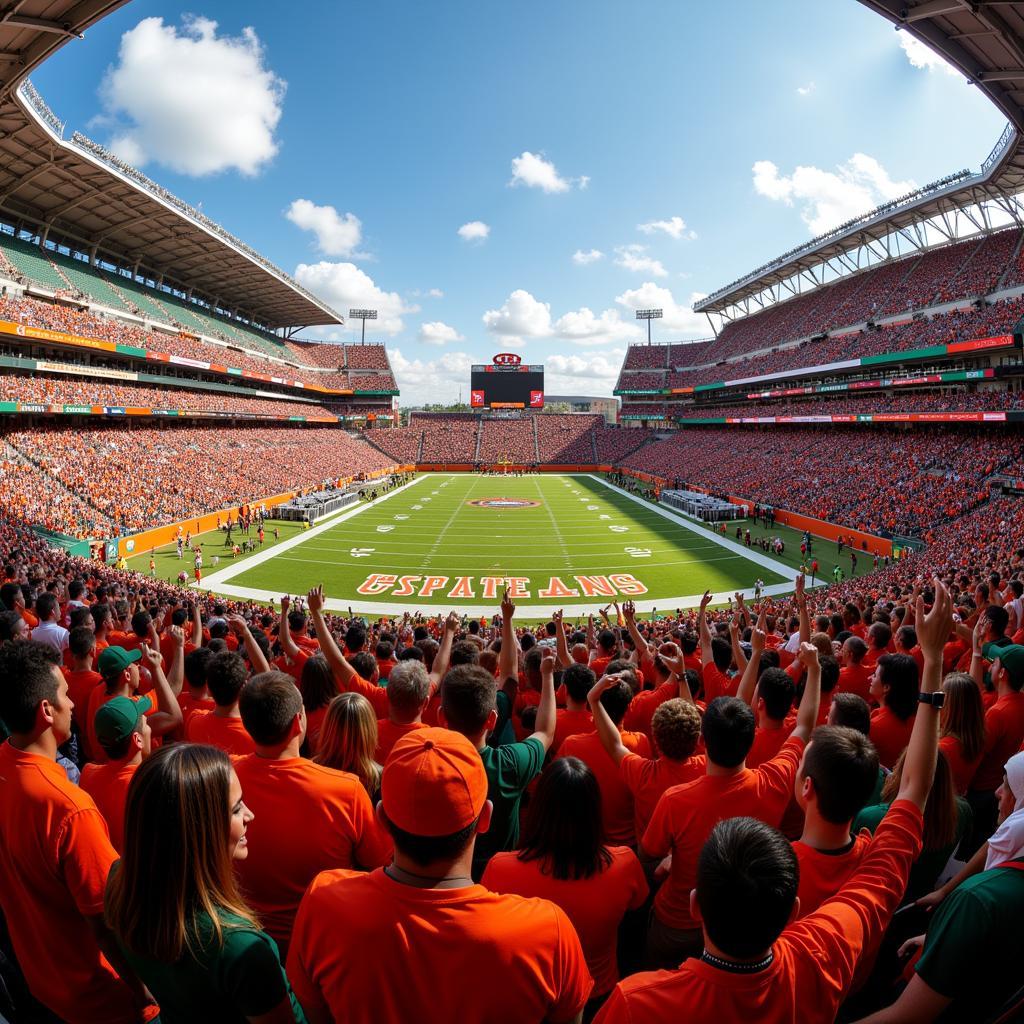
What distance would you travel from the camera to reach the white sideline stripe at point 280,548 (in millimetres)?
26625

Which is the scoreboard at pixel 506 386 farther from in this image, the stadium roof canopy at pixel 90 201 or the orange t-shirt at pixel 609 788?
the orange t-shirt at pixel 609 788

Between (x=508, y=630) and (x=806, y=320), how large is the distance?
6947 cm

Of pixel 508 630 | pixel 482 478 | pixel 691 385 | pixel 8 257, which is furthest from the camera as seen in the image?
pixel 691 385

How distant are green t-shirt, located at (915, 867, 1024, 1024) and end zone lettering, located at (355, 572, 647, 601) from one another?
2247 centimetres

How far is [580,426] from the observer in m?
92.8

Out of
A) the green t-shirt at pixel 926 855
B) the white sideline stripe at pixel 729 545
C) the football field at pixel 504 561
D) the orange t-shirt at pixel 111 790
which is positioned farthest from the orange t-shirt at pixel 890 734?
the white sideline stripe at pixel 729 545

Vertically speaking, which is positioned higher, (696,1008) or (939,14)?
(939,14)

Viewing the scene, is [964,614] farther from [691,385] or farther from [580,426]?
[580,426]

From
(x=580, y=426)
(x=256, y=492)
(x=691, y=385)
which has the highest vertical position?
(x=691, y=385)

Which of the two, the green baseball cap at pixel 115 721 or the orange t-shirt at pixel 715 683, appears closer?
the green baseball cap at pixel 115 721

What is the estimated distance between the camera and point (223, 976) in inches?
73.8

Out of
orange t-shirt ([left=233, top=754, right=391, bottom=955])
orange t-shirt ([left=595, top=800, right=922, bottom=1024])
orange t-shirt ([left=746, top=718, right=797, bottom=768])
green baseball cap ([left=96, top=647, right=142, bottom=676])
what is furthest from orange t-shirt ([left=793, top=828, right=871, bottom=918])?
green baseball cap ([left=96, top=647, right=142, bottom=676])

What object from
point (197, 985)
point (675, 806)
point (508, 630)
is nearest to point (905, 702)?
point (675, 806)

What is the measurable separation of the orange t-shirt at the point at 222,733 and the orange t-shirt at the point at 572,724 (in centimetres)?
236
